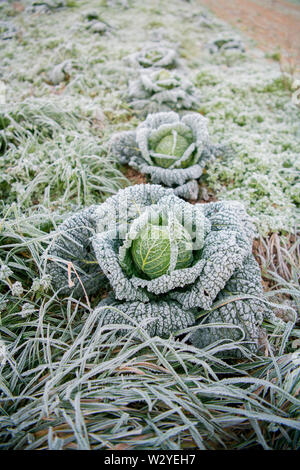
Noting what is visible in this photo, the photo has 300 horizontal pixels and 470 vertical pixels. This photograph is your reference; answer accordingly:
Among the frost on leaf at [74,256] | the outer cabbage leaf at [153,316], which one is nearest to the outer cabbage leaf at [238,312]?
the outer cabbage leaf at [153,316]

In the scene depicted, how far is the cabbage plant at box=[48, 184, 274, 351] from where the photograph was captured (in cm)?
176

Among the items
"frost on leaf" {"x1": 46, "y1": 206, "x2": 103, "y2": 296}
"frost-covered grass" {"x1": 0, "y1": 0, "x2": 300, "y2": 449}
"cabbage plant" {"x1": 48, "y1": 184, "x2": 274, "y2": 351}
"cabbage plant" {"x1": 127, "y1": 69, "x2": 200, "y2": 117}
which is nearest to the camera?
"frost-covered grass" {"x1": 0, "y1": 0, "x2": 300, "y2": 449}

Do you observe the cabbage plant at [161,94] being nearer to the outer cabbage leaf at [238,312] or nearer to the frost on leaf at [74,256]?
the frost on leaf at [74,256]

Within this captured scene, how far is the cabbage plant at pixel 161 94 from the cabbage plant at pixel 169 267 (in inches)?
74.8

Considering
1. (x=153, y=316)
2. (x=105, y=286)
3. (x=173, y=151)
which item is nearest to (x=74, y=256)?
(x=105, y=286)

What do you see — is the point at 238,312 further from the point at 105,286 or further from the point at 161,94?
the point at 161,94

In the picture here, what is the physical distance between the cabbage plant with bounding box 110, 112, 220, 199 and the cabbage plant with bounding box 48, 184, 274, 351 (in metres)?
0.62

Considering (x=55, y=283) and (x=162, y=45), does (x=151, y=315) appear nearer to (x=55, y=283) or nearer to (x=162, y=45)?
(x=55, y=283)

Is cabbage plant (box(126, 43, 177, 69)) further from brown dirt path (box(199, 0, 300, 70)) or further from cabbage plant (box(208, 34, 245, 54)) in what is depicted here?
brown dirt path (box(199, 0, 300, 70))

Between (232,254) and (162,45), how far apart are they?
4335 mm

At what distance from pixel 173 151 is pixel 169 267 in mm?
1342

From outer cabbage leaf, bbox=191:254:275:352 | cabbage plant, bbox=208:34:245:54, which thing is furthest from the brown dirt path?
outer cabbage leaf, bbox=191:254:275:352

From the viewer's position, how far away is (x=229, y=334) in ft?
5.87

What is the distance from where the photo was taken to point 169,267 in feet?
5.78
